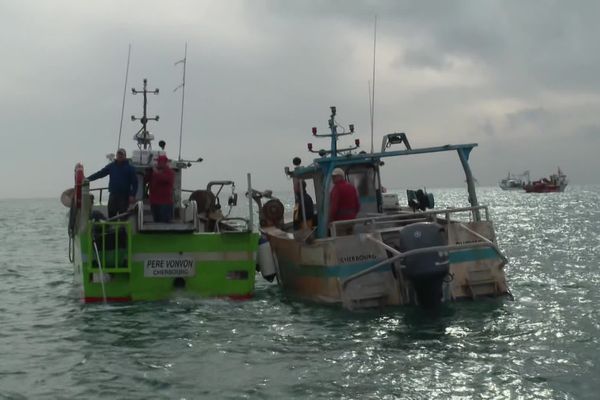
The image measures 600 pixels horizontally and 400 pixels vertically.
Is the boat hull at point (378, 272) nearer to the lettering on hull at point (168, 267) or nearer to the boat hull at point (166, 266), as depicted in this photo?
the boat hull at point (166, 266)

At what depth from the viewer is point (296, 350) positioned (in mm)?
9898

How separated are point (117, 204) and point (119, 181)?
446 mm

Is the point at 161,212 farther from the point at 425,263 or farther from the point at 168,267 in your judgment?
A: the point at 425,263

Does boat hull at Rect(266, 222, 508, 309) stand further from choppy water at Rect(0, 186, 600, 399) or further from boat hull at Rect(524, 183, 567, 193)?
boat hull at Rect(524, 183, 567, 193)

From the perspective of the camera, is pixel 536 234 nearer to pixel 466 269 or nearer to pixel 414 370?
pixel 466 269

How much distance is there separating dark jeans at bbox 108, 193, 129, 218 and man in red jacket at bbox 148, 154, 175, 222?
1.68 feet

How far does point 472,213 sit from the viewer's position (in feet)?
42.9

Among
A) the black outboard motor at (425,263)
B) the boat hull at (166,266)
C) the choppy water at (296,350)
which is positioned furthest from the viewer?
the boat hull at (166,266)

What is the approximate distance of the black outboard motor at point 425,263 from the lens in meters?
11.3

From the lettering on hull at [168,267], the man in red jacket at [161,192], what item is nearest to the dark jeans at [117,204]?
the man in red jacket at [161,192]

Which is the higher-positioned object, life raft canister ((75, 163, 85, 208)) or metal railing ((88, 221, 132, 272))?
life raft canister ((75, 163, 85, 208))

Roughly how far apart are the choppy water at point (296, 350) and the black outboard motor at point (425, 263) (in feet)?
1.35

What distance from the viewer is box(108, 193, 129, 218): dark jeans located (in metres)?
13.9

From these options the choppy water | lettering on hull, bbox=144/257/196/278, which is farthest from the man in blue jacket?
the choppy water
